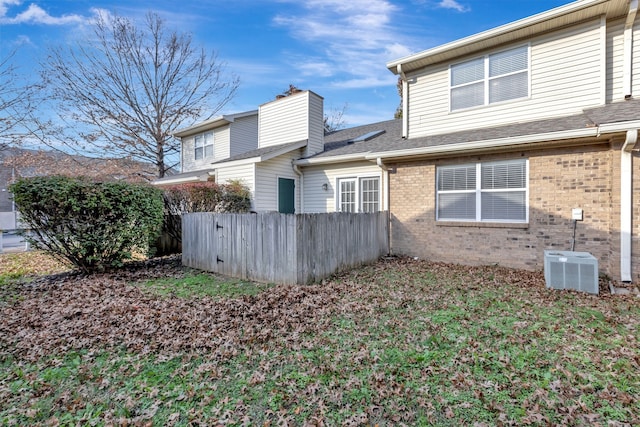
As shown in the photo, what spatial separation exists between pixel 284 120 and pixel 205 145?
21.3 ft

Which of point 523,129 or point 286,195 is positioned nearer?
point 523,129

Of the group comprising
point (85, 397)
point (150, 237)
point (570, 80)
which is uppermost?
point (570, 80)

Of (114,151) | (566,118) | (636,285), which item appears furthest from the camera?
(114,151)

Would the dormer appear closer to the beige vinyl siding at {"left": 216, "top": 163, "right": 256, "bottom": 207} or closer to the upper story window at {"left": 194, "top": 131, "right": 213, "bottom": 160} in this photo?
the beige vinyl siding at {"left": 216, "top": 163, "right": 256, "bottom": 207}

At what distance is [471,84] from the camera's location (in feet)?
27.3

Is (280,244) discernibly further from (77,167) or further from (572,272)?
(77,167)

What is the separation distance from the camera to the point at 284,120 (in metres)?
12.8

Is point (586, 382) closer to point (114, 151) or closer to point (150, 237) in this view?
point (150, 237)

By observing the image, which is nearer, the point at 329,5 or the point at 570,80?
the point at 570,80

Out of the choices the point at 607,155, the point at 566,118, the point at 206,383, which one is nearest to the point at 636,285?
the point at 607,155

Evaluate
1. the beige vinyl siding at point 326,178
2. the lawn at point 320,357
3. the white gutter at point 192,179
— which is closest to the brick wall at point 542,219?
the lawn at point 320,357

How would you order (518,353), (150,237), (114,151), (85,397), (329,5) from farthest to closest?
1. (114,151)
2. (329,5)
3. (150,237)
4. (518,353)
5. (85,397)

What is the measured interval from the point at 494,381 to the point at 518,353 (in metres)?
0.72

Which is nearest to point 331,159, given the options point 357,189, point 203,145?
point 357,189
